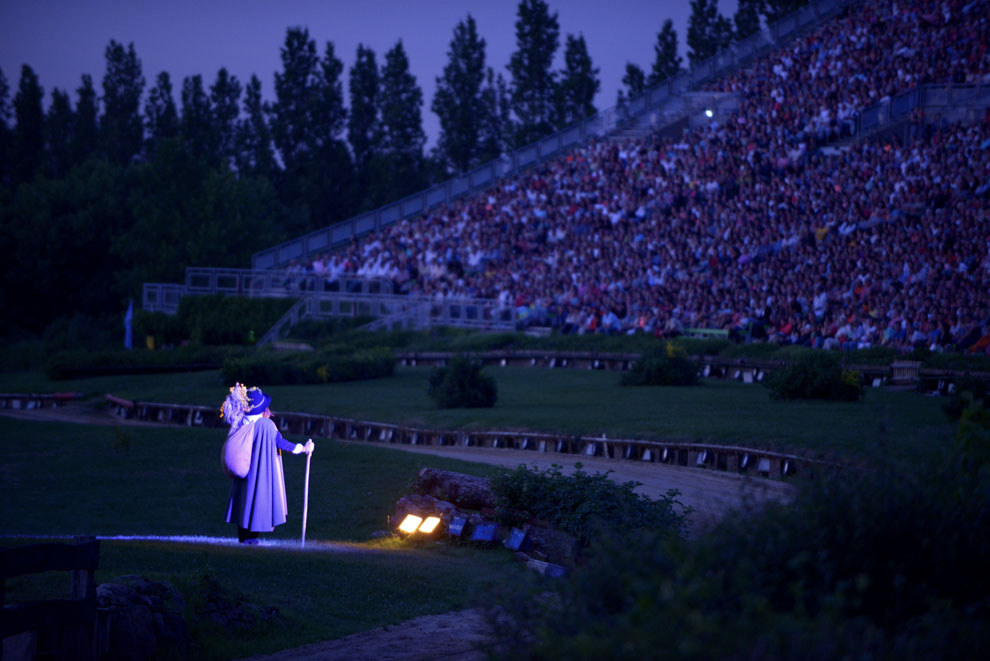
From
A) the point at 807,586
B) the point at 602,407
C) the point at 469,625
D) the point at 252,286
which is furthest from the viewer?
the point at 252,286

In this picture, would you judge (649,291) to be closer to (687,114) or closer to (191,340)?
(687,114)

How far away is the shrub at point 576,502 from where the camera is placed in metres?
12.5

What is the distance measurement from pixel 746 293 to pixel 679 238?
18.4 feet

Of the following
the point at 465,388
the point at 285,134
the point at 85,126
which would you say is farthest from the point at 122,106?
the point at 465,388

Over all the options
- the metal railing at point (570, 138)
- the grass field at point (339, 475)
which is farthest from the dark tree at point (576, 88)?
the grass field at point (339, 475)

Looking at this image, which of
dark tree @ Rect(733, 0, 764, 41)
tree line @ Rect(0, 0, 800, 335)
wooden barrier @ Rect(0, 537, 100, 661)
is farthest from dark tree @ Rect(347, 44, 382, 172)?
wooden barrier @ Rect(0, 537, 100, 661)

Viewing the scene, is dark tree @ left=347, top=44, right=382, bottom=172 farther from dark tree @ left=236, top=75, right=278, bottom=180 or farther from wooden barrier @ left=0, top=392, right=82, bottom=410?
wooden barrier @ left=0, top=392, right=82, bottom=410

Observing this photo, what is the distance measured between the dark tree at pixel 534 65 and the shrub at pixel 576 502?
223 ft

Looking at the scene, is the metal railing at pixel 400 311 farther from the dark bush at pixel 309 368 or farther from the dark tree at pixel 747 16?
the dark tree at pixel 747 16

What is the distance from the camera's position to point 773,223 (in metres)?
35.6

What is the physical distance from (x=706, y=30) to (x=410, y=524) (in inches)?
2998

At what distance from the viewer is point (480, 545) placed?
45.8 ft

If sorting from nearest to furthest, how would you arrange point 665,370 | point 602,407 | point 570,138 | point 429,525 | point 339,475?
point 429,525, point 339,475, point 602,407, point 665,370, point 570,138

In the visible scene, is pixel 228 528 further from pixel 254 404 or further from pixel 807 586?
pixel 807 586
